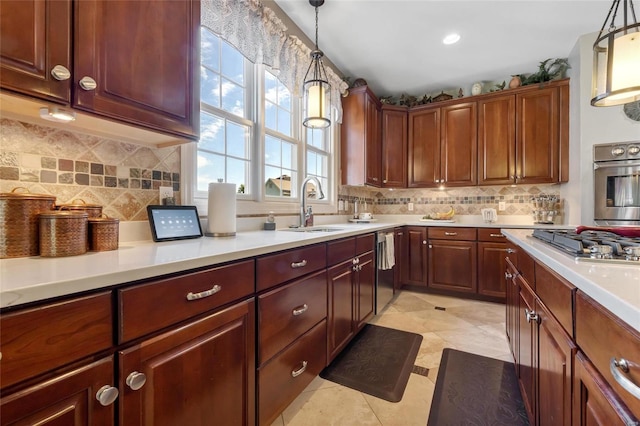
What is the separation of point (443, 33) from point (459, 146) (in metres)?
1.38

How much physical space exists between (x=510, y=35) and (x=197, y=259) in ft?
11.2

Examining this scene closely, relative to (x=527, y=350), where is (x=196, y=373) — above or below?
above

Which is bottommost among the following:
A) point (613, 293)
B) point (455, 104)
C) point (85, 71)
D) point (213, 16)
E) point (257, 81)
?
point (613, 293)

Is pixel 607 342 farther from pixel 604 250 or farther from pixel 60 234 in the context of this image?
pixel 60 234

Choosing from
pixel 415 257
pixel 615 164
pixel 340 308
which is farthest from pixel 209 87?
pixel 615 164

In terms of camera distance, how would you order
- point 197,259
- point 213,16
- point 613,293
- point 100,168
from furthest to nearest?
point 213,16 < point 100,168 < point 197,259 < point 613,293

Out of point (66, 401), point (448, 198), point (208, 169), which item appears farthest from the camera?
point (448, 198)

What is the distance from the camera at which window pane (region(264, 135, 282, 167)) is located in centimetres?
226

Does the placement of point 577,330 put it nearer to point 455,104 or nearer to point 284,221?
point 284,221

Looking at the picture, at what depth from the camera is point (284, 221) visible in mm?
2316

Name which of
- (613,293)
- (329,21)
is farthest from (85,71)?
(329,21)

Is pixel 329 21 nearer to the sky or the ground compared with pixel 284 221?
nearer to the sky

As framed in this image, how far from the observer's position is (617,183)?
2.51 m

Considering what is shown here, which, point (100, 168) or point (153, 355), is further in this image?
point (100, 168)
